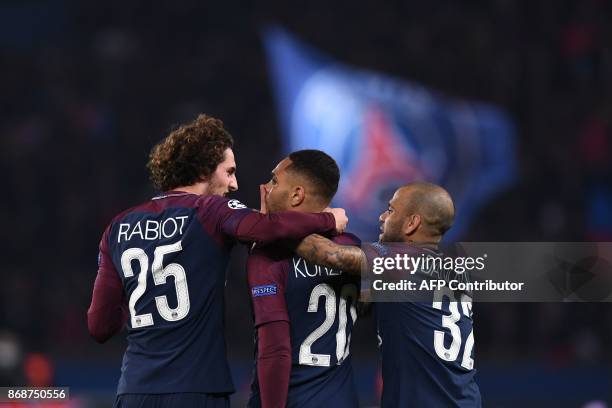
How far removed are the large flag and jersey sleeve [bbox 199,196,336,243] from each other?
25.9ft

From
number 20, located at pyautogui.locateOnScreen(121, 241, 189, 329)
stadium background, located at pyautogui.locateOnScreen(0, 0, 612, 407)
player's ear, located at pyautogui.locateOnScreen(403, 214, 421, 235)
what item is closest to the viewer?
number 20, located at pyautogui.locateOnScreen(121, 241, 189, 329)

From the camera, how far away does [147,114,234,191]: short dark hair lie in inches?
162

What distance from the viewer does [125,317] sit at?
162 inches

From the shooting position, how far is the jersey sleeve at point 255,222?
150 inches

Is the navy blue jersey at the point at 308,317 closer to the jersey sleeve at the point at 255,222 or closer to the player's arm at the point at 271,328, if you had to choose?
Result: the player's arm at the point at 271,328

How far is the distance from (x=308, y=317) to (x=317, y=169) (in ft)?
1.80

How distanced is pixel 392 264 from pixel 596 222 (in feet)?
28.5

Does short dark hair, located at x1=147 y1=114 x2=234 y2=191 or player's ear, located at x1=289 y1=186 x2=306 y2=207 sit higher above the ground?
short dark hair, located at x1=147 y1=114 x2=234 y2=191

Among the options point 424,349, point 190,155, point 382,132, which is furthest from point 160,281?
point 382,132

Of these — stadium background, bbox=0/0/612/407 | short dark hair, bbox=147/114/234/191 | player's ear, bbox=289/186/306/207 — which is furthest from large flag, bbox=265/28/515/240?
player's ear, bbox=289/186/306/207

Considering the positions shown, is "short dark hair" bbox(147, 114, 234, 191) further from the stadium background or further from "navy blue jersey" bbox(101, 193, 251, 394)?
the stadium background

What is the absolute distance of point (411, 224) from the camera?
158 inches

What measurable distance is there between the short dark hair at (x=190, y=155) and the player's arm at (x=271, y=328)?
45 cm

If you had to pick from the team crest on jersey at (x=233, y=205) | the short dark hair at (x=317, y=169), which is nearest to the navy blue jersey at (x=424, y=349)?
the short dark hair at (x=317, y=169)
